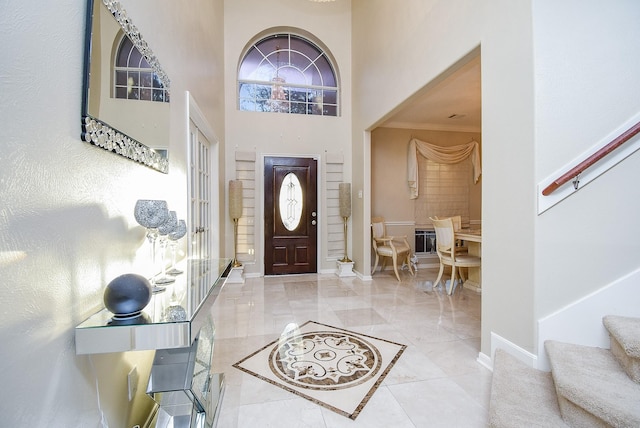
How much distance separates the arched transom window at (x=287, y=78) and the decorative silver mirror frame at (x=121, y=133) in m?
3.42

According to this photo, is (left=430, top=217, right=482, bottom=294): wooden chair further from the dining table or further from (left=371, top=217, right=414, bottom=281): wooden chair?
(left=371, top=217, right=414, bottom=281): wooden chair

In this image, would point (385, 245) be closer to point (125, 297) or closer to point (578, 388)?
point (578, 388)

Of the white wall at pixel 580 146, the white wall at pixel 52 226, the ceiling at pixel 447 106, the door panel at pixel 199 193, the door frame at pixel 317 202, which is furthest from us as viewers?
the door frame at pixel 317 202

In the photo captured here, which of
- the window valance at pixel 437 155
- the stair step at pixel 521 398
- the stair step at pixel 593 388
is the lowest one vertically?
the stair step at pixel 521 398

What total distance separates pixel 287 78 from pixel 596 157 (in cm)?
467

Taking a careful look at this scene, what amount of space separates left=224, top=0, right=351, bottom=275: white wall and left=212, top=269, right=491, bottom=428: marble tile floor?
1.28 metres

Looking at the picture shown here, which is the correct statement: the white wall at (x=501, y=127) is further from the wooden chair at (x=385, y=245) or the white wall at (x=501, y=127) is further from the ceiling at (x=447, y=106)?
the wooden chair at (x=385, y=245)

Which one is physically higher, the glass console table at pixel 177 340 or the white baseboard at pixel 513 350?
the glass console table at pixel 177 340

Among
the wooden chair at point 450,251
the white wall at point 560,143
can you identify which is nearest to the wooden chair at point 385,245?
the wooden chair at point 450,251

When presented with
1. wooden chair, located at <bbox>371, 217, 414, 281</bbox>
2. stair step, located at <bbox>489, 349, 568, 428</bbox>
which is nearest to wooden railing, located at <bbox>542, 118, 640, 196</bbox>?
stair step, located at <bbox>489, 349, 568, 428</bbox>

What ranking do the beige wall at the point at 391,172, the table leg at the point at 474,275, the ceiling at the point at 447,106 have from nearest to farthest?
the ceiling at the point at 447,106 < the table leg at the point at 474,275 < the beige wall at the point at 391,172

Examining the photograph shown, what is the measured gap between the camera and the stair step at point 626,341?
1378 mm

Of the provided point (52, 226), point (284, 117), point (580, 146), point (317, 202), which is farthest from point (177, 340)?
point (284, 117)

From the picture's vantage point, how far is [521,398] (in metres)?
1.53
